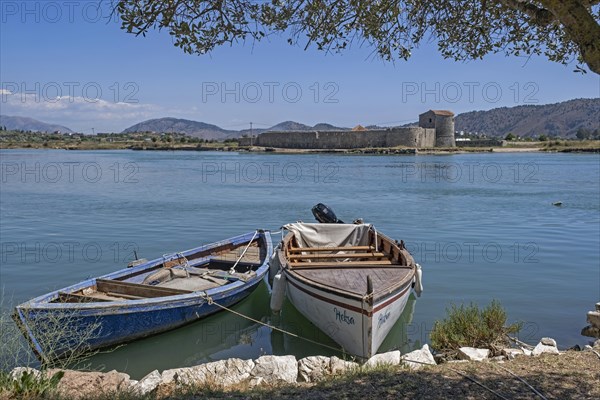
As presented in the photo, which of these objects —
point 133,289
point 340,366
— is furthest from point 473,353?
point 133,289

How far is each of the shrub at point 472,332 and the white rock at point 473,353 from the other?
0.95 feet

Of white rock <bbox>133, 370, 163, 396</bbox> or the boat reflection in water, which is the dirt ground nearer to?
white rock <bbox>133, 370, 163, 396</bbox>

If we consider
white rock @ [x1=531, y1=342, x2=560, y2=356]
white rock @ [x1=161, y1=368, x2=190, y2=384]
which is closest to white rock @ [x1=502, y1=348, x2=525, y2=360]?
white rock @ [x1=531, y1=342, x2=560, y2=356]

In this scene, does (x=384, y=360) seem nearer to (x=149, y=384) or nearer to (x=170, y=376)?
(x=170, y=376)

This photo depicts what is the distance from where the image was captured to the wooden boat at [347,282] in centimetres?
787

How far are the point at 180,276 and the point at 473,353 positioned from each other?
580cm

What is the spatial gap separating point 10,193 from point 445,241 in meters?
27.0

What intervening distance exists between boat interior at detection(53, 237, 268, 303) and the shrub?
398 centimetres

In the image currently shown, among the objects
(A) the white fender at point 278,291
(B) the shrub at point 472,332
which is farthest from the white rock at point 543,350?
(A) the white fender at point 278,291

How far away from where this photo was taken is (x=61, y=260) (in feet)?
52.4

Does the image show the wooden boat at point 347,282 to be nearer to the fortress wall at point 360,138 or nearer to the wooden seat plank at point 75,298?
the wooden seat plank at point 75,298

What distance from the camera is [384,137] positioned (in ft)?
325

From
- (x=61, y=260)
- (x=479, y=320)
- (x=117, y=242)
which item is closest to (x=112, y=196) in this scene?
(x=117, y=242)

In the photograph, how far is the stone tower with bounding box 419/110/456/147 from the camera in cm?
10100
